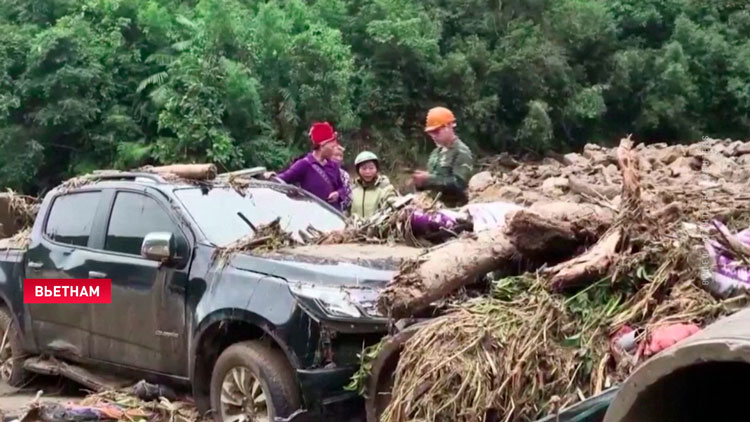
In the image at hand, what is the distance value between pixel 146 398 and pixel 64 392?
1.68m

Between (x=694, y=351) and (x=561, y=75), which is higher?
(x=694, y=351)

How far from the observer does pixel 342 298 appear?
5477 millimetres

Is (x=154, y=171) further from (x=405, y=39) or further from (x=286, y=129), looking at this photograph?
(x=405, y=39)

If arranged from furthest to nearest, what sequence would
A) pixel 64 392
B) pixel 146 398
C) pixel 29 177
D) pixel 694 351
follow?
pixel 29 177 → pixel 64 392 → pixel 146 398 → pixel 694 351

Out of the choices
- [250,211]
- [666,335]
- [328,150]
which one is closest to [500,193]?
[328,150]

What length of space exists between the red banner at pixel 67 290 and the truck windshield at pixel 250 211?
0.89 m

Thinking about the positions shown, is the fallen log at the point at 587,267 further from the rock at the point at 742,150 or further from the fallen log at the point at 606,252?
A: the rock at the point at 742,150

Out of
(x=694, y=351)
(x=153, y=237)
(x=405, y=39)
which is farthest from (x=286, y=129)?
(x=694, y=351)

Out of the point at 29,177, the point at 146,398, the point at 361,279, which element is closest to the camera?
the point at 361,279

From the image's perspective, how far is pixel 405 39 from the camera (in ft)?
87.6

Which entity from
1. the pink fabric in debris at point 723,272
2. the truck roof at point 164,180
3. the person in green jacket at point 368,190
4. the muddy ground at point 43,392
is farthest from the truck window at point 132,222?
the pink fabric in debris at point 723,272

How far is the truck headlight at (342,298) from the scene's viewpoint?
17.5 feet

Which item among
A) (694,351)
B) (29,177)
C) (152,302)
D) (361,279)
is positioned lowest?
(29,177)

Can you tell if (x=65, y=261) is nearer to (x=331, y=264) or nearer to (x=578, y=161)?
(x=331, y=264)
